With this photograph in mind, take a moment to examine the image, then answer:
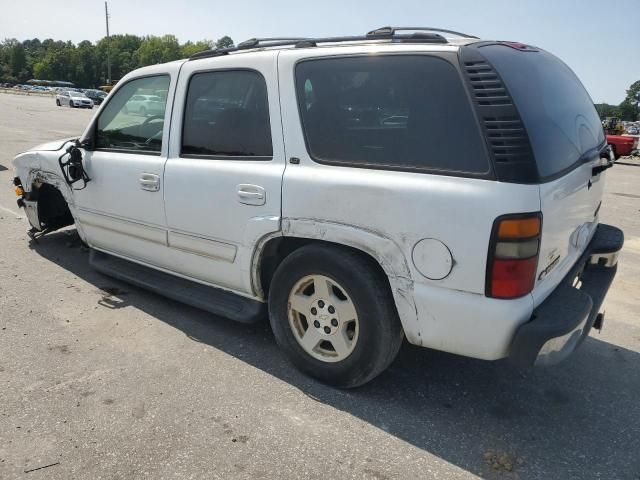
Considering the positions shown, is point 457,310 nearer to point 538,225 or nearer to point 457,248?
point 457,248

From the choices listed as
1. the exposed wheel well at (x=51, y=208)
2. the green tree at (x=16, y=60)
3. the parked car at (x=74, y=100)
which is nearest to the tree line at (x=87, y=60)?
the green tree at (x=16, y=60)

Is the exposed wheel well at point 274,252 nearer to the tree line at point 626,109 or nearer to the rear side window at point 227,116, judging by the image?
the rear side window at point 227,116

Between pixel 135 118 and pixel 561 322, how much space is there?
3283mm

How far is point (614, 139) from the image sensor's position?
1786 centimetres

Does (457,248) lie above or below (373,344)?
above

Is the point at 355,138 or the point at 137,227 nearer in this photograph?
the point at 355,138

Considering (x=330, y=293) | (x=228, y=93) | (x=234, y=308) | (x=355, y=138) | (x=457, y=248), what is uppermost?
(x=228, y=93)

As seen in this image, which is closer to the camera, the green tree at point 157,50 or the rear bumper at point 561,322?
the rear bumper at point 561,322

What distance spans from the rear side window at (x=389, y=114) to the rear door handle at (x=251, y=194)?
1.28 feet

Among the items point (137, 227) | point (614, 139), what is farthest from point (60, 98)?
point (137, 227)

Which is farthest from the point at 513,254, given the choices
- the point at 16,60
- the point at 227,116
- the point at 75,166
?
the point at 16,60

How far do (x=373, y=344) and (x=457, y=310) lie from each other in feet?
1.71

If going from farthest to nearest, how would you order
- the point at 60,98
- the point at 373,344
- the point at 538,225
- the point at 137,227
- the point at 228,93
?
the point at 60,98 < the point at 137,227 < the point at 228,93 < the point at 373,344 < the point at 538,225

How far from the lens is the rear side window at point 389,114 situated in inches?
96.1
